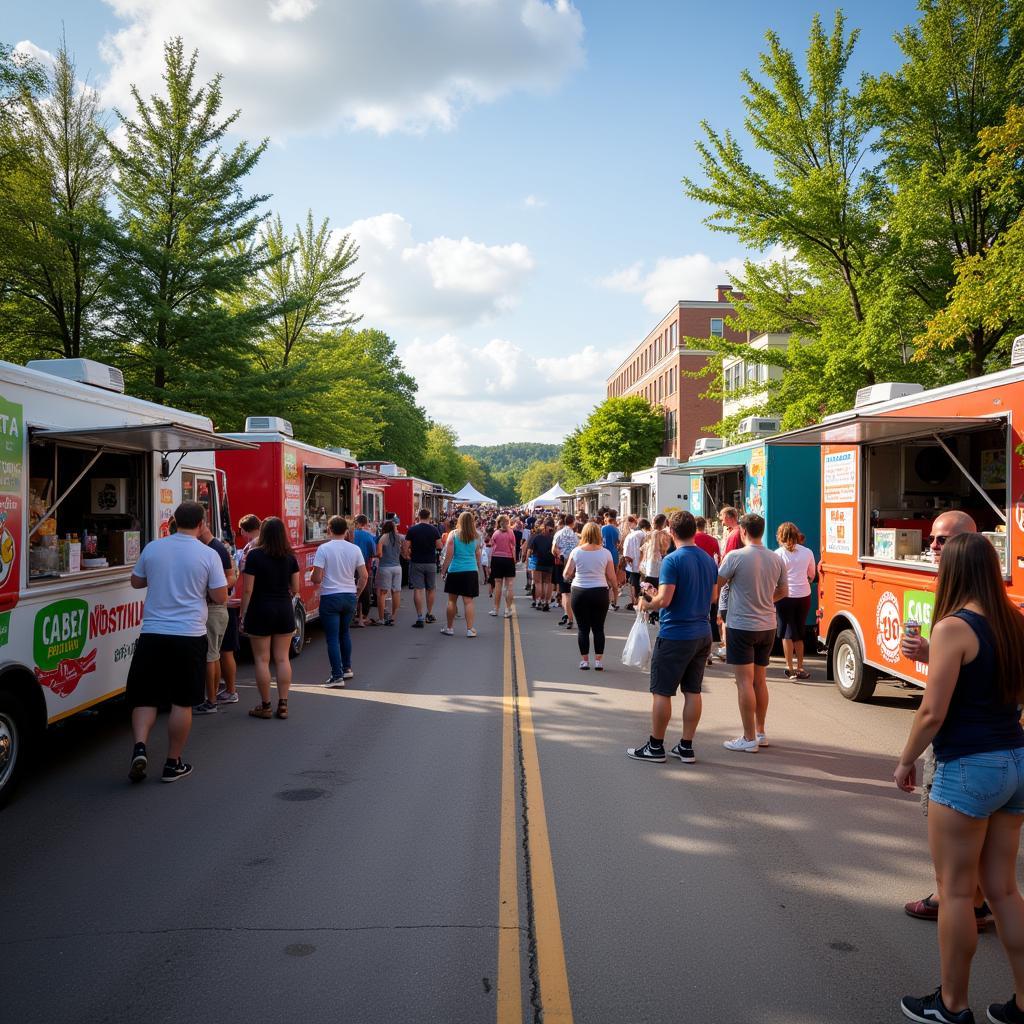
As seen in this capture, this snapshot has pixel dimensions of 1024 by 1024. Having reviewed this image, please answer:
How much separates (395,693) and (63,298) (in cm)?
1428

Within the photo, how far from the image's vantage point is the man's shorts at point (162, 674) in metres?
6.32

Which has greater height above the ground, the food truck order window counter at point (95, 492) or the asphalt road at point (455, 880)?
the food truck order window counter at point (95, 492)

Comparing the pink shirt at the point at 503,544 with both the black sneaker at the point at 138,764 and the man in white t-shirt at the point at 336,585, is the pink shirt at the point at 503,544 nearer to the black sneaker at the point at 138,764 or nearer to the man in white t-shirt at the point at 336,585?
the man in white t-shirt at the point at 336,585

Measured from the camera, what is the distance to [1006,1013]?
3.26 metres

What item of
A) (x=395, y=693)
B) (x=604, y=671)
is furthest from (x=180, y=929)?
(x=604, y=671)

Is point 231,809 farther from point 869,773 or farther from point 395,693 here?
point 869,773

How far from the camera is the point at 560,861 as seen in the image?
486 centimetres

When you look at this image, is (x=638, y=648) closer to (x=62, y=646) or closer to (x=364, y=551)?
(x=62, y=646)

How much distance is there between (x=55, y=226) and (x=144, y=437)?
39.6ft

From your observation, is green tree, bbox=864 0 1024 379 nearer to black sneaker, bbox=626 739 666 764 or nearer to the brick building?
black sneaker, bbox=626 739 666 764

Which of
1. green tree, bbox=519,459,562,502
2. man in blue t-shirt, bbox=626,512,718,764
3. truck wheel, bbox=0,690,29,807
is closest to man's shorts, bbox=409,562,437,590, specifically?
man in blue t-shirt, bbox=626,512,718,764

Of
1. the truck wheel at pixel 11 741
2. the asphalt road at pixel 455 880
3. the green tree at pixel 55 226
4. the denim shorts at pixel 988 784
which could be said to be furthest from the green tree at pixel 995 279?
the green tree at pixel 55 226

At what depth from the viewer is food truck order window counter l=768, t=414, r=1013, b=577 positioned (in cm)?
862

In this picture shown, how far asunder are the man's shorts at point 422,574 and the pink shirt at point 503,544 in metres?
1.33
